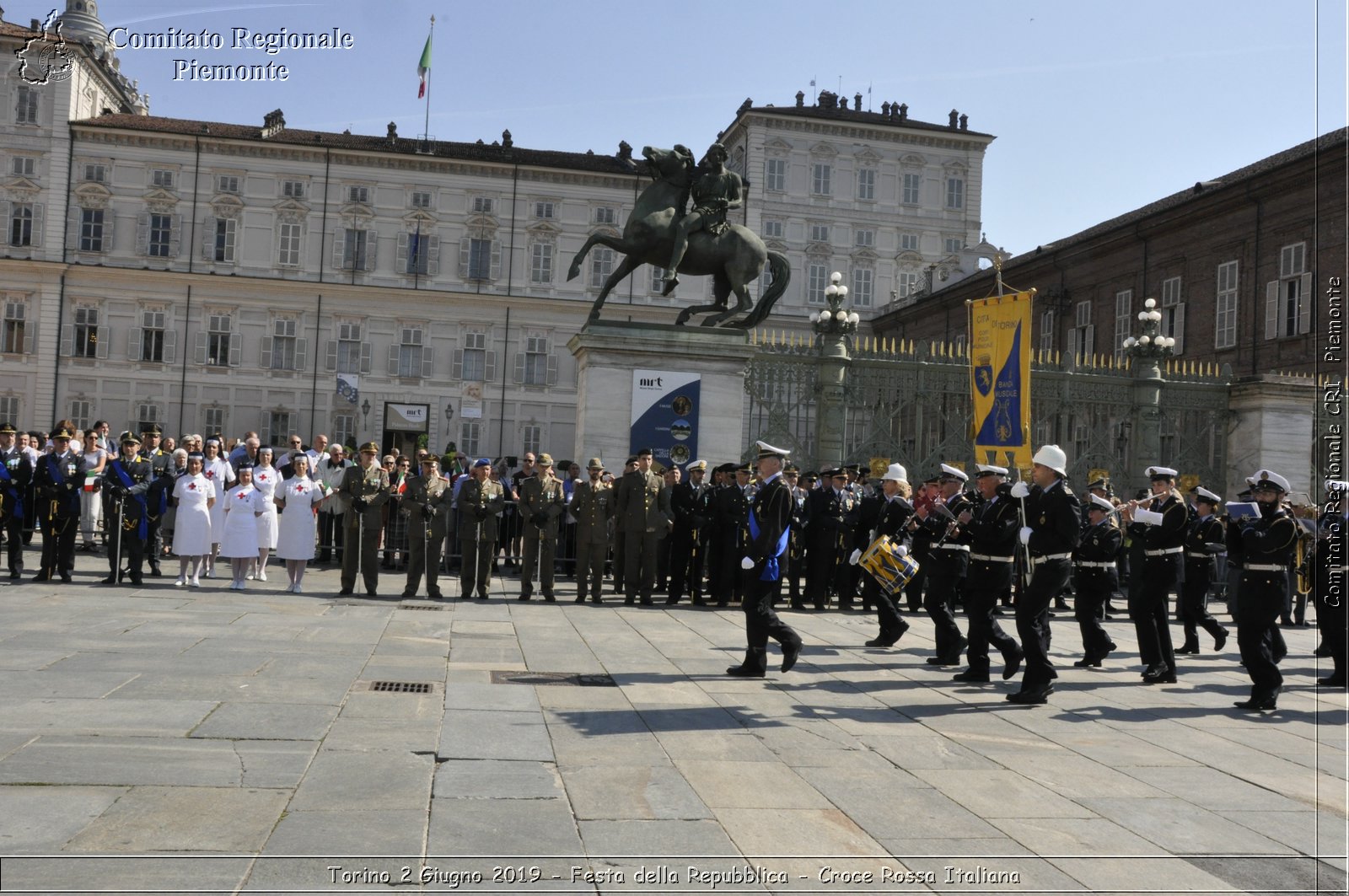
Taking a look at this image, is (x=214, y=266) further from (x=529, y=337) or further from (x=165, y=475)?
(x=165, y=475)

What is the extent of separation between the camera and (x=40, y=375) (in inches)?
1944

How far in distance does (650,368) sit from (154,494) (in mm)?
7067

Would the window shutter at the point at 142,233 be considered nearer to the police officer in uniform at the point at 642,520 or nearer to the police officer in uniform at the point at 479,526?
the police officer in uniform at the point at 479,526

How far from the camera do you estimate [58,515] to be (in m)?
14.6

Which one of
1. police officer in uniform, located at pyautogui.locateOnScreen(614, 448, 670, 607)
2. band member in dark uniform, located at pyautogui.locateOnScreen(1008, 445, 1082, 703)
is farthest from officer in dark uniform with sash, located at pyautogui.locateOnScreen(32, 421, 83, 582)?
band member in dark uniform, located at pyautogui.locateOnScreen(1008, 445, 1082, 703)

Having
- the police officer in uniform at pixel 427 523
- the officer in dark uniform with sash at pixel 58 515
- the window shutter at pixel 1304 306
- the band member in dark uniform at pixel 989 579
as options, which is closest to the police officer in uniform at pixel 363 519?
the police officer in uniform at pixel 427 523

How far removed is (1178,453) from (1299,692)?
42.5 feet

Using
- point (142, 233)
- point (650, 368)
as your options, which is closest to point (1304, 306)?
point (650, 368)

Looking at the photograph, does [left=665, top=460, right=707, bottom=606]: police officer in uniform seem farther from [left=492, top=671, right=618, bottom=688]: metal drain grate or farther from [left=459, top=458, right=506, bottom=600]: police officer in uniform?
[left=492, top=671, right=618, bottom=688]: metal drain grate

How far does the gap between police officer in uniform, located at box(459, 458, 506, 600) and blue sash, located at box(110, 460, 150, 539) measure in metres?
3.81

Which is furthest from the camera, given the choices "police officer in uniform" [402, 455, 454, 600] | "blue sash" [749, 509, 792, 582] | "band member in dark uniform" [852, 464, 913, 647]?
"police officer in uniform" [402, 455, 454, 600]

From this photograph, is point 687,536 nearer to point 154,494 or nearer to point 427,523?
point 427,523

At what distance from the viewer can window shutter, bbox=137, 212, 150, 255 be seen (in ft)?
167

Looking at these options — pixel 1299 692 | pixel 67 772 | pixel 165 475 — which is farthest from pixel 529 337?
pixel 67 772
